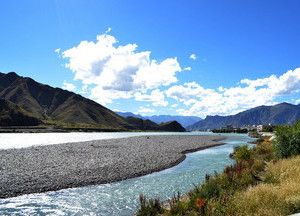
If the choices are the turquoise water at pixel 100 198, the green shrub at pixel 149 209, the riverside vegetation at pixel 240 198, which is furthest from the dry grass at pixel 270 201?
the turquoise water at pixel 100 198

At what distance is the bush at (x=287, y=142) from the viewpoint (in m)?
36.7

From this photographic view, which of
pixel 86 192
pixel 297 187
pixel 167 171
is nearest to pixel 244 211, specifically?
pixel 297 187

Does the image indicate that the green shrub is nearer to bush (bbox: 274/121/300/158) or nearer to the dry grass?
the dry grass

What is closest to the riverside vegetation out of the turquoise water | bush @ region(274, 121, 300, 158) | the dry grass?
the dry grass

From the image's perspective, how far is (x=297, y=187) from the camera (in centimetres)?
1891

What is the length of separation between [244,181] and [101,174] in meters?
17.3

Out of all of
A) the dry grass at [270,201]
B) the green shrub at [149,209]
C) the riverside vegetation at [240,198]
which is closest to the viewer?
the dry grass at [270,201]

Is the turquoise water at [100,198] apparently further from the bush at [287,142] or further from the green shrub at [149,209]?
the bush at [287,142]

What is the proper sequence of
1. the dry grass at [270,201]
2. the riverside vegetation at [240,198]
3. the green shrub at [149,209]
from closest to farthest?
the dry grass at [270,201] → the riverside vegetation at [240,198] → the green shrub at [149,209]

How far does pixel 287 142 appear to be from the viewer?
37500 millimetres

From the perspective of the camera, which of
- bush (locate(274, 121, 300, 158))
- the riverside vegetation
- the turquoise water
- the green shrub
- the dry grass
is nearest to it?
the dry grass

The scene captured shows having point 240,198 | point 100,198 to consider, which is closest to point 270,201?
point 240,198

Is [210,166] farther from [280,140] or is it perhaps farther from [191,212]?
[191,212]

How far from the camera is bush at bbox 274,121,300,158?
120ft
